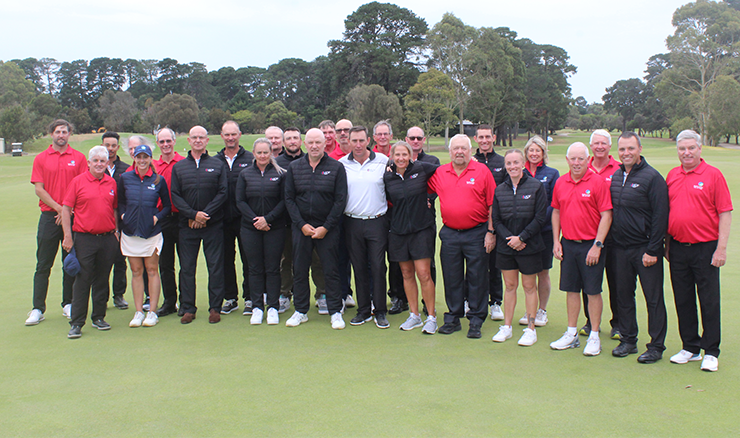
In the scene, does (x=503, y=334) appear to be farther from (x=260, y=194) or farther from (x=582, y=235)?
(x=260, y=194)

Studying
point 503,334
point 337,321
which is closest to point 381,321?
point 337,321

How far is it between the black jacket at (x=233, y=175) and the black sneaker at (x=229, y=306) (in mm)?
1004

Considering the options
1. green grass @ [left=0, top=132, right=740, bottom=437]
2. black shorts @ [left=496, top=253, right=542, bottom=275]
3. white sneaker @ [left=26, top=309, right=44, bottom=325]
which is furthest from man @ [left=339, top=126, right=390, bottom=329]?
white sneaker @ [left=26, top=309, right=44, bottom=325]

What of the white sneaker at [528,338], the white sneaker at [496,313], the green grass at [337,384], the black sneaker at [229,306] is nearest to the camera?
the green grass at [337,384]

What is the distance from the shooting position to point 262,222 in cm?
574

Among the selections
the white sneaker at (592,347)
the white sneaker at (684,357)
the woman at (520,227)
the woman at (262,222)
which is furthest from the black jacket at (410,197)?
the white sneaker at (684,357)

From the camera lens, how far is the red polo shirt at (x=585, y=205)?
476 cm

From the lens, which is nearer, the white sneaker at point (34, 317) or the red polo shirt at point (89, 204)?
the red polo shirt at point (89, 204)

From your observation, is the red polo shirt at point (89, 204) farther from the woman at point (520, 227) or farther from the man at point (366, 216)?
the woman at point (520, 227)

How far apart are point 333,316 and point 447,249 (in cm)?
142

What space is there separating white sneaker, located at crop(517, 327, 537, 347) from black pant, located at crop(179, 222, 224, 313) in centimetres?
325

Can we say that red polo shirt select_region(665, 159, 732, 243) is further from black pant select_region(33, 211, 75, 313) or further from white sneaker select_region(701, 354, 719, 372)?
black pant select_region(33, 211, 75, 313)

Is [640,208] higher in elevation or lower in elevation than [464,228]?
higher

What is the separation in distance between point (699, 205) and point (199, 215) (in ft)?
15.4
